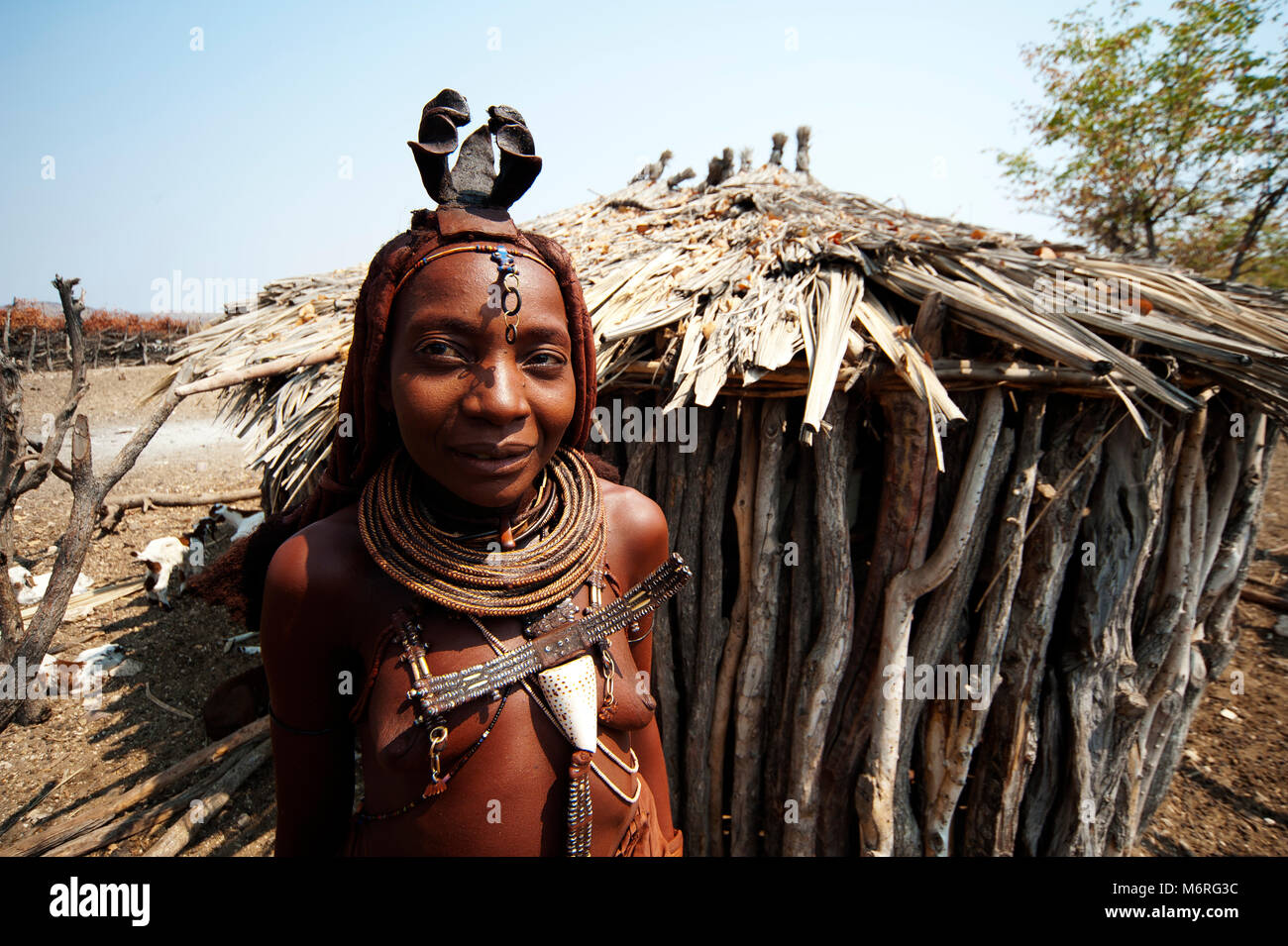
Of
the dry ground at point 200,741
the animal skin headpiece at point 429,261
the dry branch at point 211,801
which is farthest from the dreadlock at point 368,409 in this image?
the dry branch at point 211,801

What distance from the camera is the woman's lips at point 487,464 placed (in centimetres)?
134

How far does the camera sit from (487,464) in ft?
4.40

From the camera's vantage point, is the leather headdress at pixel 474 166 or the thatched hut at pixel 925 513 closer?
the leather headdress at pixel 474 166

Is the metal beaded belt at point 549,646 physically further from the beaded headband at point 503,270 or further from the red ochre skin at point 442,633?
the beaded headband at point 503,270

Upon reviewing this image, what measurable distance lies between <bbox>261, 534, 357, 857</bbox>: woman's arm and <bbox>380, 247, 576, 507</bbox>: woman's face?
0.37 metres

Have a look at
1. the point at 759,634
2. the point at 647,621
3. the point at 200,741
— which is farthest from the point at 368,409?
the point at 200,741

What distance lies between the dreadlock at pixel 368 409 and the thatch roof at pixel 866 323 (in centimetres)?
99

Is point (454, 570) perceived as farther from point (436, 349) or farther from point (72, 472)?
point (72, 472)

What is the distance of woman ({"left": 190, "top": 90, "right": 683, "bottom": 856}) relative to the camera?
1.34 metres

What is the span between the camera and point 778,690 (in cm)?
329

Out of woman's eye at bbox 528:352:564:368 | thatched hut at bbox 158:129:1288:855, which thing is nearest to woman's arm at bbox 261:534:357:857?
woman's eye at bbox 528:352:564:368

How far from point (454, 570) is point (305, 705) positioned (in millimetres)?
463

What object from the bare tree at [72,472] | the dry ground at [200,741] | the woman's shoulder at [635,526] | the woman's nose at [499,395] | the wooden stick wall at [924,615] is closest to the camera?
the woman's nose at [499,395]
